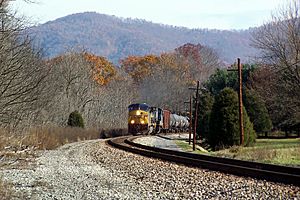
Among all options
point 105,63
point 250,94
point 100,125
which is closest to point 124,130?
point 100,125

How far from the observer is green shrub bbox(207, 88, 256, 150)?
3456 cm

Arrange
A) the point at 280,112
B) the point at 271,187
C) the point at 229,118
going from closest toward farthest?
the point at 271,187, the point at 229,118, the point at 280,112

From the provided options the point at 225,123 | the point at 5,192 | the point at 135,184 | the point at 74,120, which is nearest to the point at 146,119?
the point at 74,120

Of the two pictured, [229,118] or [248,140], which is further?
[248,140]

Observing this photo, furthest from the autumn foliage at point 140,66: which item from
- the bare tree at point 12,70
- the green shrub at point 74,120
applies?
the bare tree at point 12,70

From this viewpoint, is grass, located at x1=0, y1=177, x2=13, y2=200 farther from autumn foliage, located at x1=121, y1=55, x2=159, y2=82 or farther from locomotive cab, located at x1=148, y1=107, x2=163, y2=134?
autumn foliage, located at x1=121, y1=55, x2=159, y2=82

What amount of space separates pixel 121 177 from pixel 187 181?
2692mm

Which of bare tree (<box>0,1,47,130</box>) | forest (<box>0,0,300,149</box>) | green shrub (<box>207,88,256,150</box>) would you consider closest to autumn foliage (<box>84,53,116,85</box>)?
forest (<box>0,0,300,149</box>)

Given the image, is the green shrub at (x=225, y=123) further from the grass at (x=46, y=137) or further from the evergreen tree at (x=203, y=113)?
the evergreen tree at (x=203, y=113)

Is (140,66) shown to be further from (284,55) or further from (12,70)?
(12,70)

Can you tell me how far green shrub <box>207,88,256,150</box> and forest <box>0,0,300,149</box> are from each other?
0.12m

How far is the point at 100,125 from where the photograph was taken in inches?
2749

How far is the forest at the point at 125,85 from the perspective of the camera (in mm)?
25103

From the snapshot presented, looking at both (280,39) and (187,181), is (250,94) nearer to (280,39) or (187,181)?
(280,39)
